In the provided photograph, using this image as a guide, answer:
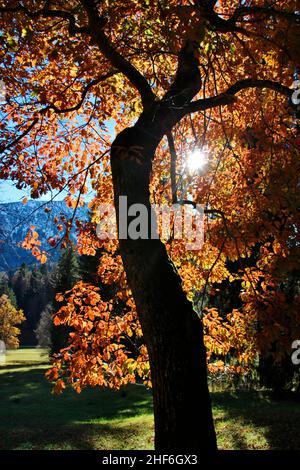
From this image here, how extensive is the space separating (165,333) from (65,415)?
63.8 ft

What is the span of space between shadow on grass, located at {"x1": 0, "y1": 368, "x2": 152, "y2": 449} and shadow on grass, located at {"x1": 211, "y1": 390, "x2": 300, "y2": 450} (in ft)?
12.5

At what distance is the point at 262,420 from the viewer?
13016mm

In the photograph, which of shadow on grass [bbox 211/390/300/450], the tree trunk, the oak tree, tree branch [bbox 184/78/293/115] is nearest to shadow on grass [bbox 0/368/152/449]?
shadow on grass [bbox 211/390/300/450]

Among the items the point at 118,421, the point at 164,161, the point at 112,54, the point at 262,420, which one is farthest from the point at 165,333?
the point at 118,421

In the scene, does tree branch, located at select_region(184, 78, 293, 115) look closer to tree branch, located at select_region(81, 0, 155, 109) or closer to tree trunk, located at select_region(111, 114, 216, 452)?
tree branch, located at select_region(81, 0, 155, 109)

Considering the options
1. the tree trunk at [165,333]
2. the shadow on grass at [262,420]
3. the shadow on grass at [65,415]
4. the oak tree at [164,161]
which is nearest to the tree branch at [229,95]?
the oak tree at [164,161]

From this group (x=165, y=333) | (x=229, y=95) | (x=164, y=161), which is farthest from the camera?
(x=164, y=161)

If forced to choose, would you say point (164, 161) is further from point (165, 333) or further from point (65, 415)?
point (65, 415)

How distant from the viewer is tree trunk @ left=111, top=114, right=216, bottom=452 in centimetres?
381

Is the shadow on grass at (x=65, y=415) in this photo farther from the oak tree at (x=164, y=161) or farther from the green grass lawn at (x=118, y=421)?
the oak tree at (x=164, y=161)

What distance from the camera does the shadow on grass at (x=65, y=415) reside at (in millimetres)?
14781

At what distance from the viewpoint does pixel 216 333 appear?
22.2 feet

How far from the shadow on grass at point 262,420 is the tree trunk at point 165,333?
7961mm
